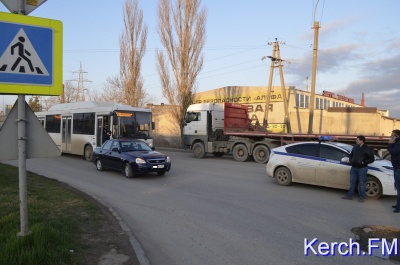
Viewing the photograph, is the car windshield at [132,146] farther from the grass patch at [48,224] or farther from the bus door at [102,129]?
the bus door at [102,129]

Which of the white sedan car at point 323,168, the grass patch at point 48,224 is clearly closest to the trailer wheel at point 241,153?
the white sedan car at point 323,168

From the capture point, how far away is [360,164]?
355 inches

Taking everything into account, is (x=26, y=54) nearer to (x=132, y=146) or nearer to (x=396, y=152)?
(x=396, y=152)

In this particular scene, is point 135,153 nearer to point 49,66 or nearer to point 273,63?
point 49,66

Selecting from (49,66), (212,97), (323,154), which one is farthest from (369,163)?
(212,97)

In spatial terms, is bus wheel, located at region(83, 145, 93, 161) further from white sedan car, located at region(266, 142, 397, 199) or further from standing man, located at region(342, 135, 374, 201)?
standing man, located at region(342, 135, 374, 201)

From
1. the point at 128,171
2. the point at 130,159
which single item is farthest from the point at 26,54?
the point at 128,171

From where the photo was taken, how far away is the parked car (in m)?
12.6

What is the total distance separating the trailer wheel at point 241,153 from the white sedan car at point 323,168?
7.97 metres

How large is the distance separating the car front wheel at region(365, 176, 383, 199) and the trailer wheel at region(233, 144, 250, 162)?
1022cm

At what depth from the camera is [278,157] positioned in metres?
11.4

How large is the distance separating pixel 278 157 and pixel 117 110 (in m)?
9.52

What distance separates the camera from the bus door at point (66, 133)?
837 inches

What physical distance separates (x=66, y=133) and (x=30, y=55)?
1830cm
